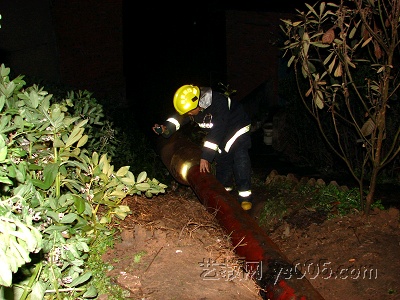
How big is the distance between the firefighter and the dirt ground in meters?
0.82

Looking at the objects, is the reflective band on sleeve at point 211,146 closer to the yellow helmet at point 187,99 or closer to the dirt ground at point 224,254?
the yellow helmet at point 187,99

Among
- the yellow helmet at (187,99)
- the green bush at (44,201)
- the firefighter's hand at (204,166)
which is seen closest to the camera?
the green bush at (44,201)

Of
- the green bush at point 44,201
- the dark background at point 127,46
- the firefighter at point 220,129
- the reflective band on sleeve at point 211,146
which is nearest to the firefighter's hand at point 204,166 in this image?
the firefighter at point 220,129

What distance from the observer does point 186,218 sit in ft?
13.5

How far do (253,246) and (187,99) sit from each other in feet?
7.89

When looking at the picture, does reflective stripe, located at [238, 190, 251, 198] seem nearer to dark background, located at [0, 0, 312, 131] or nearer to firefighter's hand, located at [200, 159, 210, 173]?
firefighter's hand, located at [200, 159, 210, 173]

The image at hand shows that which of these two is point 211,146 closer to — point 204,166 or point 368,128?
point 204,166

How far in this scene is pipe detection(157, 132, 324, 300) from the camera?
110 inches

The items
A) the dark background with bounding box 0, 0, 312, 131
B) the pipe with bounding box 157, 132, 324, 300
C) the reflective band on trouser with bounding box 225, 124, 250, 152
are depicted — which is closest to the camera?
the pipe with bounding box 157, 132, 324, 300

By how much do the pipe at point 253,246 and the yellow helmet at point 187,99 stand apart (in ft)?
2.39

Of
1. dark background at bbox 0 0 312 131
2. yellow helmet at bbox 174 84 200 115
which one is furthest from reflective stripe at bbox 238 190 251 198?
dark background at bbox 0 0 312 131

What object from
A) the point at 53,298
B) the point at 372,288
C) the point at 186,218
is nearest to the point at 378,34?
the point at 372,288

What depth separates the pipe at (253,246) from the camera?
110 inches

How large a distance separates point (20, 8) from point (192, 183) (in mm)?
6672
